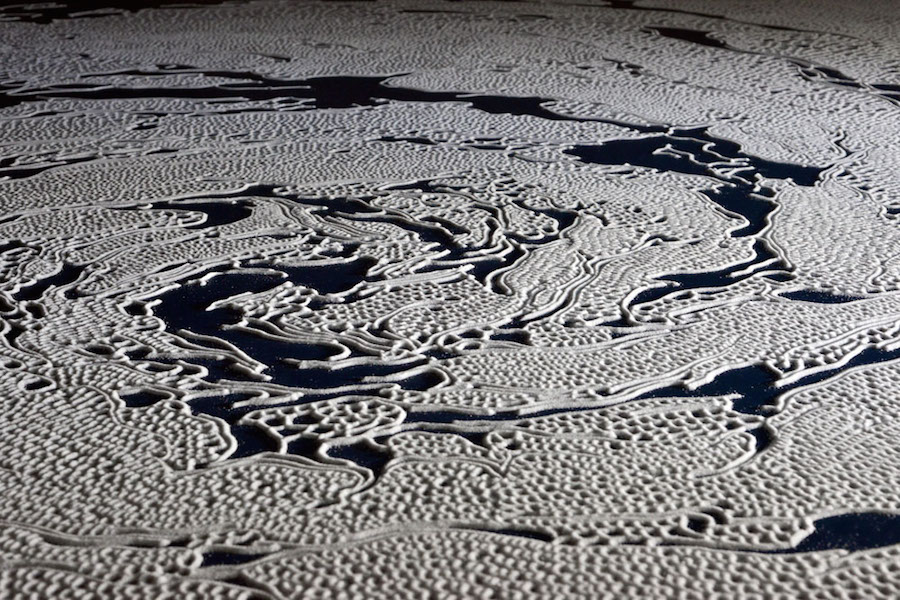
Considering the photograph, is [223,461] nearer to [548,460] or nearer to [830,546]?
[548,460]

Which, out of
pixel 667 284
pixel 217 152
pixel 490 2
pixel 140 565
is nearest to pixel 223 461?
pixel 140 565

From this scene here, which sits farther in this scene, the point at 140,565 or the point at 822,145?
the point at 822,145

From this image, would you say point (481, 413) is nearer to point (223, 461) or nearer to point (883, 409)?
point (223, 461)

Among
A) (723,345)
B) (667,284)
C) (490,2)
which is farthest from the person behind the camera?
(490,2)

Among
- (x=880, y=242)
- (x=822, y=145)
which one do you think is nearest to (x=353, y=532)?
(x=880, y=242)

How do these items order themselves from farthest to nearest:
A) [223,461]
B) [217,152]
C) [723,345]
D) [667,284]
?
[217,152]
[667,284]
[723,345]
[223,461]

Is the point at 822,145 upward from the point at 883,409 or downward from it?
upward

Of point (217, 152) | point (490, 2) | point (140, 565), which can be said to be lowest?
point (140, 565)
